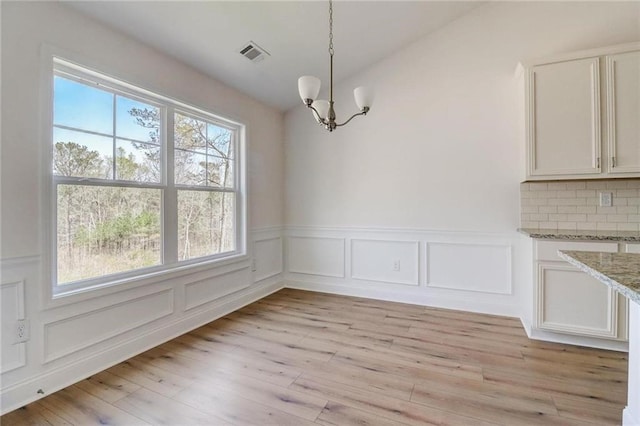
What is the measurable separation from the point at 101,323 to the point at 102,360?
0.88 feet

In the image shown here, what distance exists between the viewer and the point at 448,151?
11.3 ft

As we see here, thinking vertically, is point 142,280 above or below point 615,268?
below

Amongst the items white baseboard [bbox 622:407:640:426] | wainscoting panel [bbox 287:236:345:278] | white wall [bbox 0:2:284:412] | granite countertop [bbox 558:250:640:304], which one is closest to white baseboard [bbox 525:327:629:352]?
white baseboard [bbox 622:407:640:426]

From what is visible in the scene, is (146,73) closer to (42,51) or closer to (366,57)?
(42,51)

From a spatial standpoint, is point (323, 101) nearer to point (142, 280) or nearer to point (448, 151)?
point (448, 151)

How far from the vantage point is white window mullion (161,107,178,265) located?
275 centimetres

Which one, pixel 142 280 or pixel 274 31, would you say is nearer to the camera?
pixel 142 280

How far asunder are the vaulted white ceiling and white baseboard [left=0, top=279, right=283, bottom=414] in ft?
8.03

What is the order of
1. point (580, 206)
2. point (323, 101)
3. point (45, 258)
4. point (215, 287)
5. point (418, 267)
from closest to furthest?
point (45, 258) → point (323, 101) → point (580, 206) → point (215, 287) → point (418, 267)

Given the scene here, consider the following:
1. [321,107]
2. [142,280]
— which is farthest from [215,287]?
[321,107]

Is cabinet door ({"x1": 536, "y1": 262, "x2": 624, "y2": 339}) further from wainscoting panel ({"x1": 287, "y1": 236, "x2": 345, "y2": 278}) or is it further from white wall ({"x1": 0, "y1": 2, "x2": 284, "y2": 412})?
white wall ({"x1": 0, "y1": 2, "x2": 284, "y2": 412})

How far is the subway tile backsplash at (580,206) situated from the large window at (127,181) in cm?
329

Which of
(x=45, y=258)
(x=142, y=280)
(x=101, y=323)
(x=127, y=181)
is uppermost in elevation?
(x=127, y=181)

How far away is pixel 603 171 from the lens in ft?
8.45
